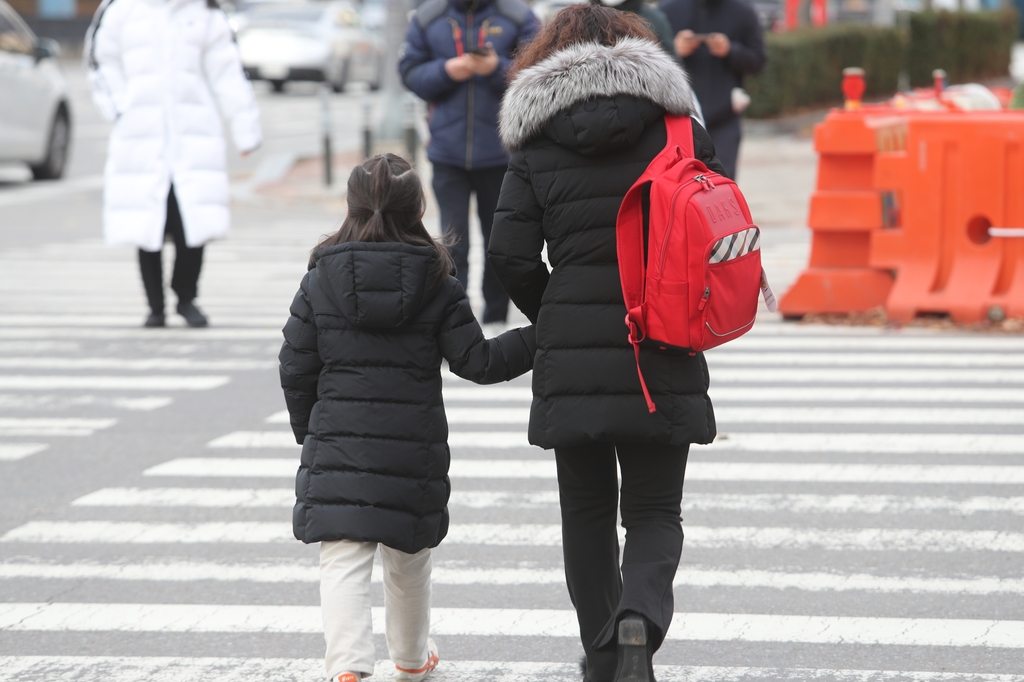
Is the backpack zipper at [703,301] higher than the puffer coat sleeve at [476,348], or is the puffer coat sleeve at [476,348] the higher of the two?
the backpack zipper at [703,301]

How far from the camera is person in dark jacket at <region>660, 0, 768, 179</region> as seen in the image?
966 centimetres

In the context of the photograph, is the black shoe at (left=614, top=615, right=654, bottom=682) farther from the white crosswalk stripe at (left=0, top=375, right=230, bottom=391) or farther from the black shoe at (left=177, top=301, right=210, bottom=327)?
the black shoe at (left=177, top=301, right=210, bottom=327)

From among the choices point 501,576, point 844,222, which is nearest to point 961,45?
point 844,222

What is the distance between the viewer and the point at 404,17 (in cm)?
2208

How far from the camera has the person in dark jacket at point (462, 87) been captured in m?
7.75

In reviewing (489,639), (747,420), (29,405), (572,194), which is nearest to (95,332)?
(29,405)

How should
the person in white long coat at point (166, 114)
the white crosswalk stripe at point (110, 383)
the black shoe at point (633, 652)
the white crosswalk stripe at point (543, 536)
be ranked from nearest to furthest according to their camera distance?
1. the black shoe at point (633, 652)
2. the white crosswalk stripe at point (543, 536)
3. the white crosswalk stripe at point (110, 383)
4. the person in white long coat at point (166, 114)

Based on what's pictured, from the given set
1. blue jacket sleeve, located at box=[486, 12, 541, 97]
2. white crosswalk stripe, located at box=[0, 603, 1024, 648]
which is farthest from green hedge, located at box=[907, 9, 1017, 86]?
white crosswalk stripe, located at box=[0, 603, 1024, 648]

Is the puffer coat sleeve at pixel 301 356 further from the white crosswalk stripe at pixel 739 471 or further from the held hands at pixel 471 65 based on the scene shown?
the held hands at pixel 471 65

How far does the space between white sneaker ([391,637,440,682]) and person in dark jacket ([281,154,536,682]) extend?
0.53 ft

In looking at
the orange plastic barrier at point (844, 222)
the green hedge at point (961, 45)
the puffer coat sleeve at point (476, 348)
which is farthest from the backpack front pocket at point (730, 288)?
the green hedge at point (961, 45)

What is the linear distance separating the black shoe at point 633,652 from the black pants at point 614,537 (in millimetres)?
37

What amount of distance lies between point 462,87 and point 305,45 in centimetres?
2389

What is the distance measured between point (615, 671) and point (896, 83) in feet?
87.6
